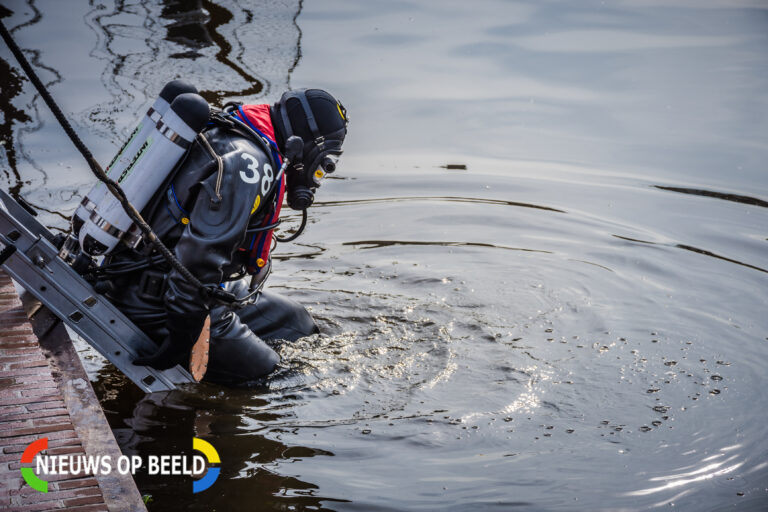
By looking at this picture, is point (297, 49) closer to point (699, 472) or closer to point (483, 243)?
point (483, 243)

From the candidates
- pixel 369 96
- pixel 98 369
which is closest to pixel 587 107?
pixel 369 96

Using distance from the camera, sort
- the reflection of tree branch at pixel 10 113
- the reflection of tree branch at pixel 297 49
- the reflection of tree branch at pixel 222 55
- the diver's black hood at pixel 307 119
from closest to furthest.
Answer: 1. the diver's black hood at pixel 307 119
2. the reflection of tree branch at pixel 10 113
3. the reflection of tree branch at pixel 222 55
4. the reflection of tree branch at pixel 297 49

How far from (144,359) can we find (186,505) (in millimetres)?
A: 737

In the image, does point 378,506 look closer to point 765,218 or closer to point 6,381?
point 6,381

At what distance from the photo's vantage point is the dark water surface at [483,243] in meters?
3.56

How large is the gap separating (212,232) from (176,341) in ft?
1.71

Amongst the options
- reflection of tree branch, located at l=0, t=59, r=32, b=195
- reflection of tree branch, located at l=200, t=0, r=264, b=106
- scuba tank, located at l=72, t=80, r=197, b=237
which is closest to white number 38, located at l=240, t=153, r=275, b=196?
scuba tank, located at l=72, t=80, r=197, b=237

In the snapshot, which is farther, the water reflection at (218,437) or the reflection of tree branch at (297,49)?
the reflection of tree branch at (297,49)

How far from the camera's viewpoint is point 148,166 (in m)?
3.37

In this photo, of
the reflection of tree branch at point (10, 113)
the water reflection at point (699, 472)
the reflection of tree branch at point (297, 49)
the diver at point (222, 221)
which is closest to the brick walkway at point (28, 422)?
the diver at point (222, 221)

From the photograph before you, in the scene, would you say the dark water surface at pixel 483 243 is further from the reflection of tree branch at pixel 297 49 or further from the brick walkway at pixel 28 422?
the brick walkway at pixel 28 422

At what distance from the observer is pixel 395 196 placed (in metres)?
7.06

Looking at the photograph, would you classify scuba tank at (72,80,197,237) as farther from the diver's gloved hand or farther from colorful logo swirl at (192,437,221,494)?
colorful logo swirl at (192,437,221,494)

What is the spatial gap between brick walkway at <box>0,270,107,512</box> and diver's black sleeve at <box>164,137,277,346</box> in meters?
0.58
